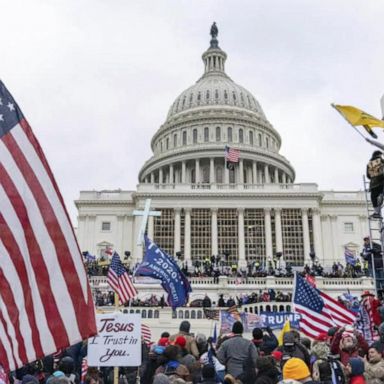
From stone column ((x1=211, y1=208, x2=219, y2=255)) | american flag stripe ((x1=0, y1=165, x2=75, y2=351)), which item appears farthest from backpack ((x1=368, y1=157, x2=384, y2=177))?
stone column ((x1=211, y1=208, x2=219, y2=255))

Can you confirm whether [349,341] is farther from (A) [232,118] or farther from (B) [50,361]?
(A) [232,118]

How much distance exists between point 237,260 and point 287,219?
23.0 ft

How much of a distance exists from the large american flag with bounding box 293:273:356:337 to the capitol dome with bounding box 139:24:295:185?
5557cm

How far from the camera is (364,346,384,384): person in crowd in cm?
710

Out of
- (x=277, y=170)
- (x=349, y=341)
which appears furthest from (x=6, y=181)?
(x=277, y=170)

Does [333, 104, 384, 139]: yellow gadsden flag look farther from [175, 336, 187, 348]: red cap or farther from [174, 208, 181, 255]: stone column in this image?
[174, 208, 181, 255]: stone column

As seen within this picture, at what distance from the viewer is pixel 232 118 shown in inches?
3285

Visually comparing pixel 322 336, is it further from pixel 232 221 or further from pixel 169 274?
pixel 232 221

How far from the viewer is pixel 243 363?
8602 mm

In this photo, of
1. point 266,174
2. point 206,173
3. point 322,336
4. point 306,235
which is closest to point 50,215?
point 322,336

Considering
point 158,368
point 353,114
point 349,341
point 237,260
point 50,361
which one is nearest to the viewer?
point 349,341

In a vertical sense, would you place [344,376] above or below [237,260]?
below

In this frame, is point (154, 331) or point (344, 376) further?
point (154, 331)

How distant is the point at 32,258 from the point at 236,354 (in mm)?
4912
